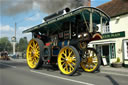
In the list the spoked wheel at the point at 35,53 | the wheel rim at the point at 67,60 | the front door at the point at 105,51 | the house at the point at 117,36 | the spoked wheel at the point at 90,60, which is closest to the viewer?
the wheel rim at the point at 67,60

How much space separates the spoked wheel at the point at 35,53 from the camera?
8842 mm

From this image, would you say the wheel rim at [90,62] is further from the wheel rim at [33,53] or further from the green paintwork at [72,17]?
the wheel rim at [33,53]

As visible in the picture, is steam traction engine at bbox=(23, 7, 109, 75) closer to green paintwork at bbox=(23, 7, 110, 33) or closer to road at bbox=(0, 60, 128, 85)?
green paintwork at bbox=(23, 7, 110, 33)

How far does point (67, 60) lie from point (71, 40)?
1.30 metres

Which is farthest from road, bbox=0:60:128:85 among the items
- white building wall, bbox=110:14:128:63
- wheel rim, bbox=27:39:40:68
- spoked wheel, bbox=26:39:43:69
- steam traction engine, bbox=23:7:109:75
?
white building wall, bbox=110:14:128:63

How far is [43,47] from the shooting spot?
29.2 feet

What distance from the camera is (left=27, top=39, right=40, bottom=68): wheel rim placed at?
30.4 ft

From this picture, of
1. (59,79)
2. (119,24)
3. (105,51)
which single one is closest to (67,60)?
(59,79)

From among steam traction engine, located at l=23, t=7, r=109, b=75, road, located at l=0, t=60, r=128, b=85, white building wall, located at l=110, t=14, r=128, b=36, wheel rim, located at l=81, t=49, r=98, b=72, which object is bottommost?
road, located at l=0, t=60, r=128, b=85

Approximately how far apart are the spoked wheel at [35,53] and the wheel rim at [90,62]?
2735 millimetres

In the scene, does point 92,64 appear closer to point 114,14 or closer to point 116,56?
point 116,56

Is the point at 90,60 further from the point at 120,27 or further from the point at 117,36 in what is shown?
the point at 120,27

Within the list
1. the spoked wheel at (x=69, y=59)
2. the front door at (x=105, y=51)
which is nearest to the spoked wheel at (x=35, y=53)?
the spoked wheel at (x=69, y=59)

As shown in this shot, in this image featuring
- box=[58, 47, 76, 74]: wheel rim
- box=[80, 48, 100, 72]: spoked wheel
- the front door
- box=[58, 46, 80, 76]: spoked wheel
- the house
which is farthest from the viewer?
the front door
